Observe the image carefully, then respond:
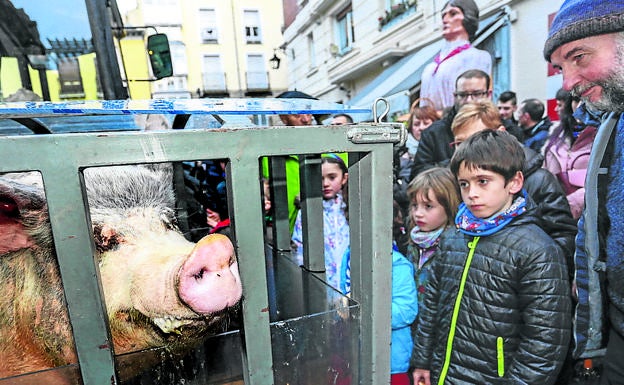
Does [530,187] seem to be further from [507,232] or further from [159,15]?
[159,15]

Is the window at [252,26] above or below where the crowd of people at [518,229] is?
above

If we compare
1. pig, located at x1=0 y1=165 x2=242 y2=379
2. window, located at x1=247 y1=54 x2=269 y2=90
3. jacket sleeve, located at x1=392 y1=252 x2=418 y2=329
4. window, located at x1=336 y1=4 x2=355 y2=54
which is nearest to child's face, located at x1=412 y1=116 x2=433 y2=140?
jacket sleeve, located at x1=392 y1=252 x2=418 y2=329

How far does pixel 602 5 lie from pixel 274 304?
1850 mm

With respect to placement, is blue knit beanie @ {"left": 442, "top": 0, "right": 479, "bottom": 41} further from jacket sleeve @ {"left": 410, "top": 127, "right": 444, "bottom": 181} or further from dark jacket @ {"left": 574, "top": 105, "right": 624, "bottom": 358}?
dark jacket @ {"left": 574, "top": 105, "right": 624, "bottom": 358}

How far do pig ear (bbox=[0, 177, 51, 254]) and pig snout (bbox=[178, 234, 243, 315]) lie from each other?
45 centimetres

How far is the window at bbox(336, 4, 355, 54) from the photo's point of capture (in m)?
7.60

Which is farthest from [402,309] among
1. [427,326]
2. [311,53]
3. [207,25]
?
[207,25]

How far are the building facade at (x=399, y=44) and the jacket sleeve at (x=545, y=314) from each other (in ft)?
3.15

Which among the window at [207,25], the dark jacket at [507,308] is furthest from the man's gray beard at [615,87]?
the window at [207,25]

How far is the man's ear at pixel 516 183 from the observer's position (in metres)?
2.09

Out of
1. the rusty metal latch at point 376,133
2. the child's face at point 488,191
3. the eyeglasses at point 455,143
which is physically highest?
the rusty metal latch at point 376,133

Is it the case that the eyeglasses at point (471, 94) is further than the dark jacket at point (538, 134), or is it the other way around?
the eyeglasses at point (471, 94)

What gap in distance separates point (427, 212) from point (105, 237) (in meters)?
1.97

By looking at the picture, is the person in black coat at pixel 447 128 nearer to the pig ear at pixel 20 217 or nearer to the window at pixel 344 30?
the pig ear at pixel 20 217
